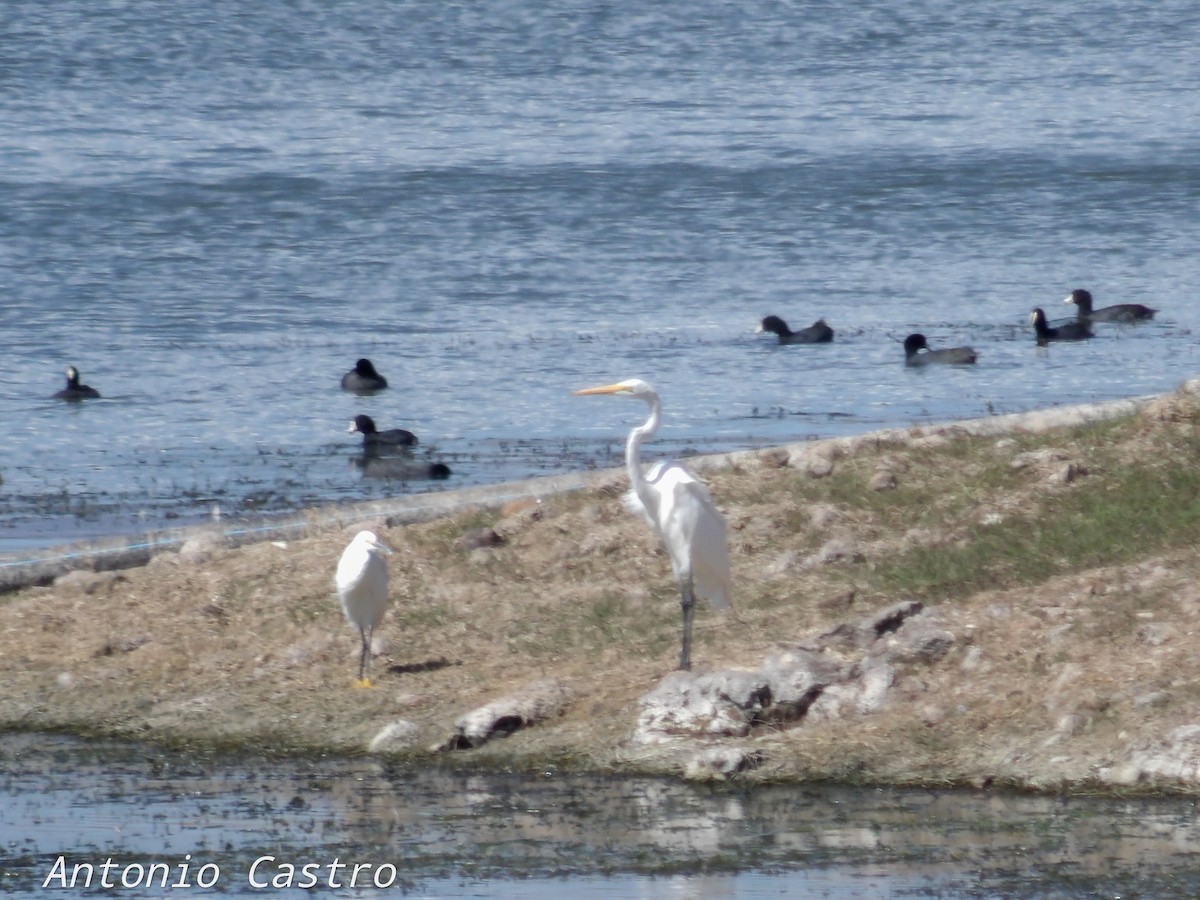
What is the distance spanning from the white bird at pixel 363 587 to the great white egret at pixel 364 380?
12260 mm

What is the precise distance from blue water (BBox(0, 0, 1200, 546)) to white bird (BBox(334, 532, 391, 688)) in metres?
5.23

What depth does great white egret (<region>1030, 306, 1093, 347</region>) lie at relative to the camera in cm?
2603

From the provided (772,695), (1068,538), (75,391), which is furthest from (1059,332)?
(772,695)

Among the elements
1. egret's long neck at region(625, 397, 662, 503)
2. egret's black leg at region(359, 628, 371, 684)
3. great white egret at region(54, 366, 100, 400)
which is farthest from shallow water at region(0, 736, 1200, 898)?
great white egret at region(54, 366, 100, 400)

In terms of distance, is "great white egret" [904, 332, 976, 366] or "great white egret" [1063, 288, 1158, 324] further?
"great white egret" [1063, 288, 1158, 324]

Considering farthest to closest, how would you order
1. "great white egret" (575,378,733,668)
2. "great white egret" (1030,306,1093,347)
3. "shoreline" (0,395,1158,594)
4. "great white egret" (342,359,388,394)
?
"great white egret" (1030,306,1093,347) < "great white egret" (342,359,388,394) < "shoreline" (0,395,1158,594) < "great white egret" (575,378,733,668)

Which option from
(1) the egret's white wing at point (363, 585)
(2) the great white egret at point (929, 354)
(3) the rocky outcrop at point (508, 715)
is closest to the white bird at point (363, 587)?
(1) the egret's white wing at point (363, 585)

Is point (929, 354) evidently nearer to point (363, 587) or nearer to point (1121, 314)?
point (1121, 314)

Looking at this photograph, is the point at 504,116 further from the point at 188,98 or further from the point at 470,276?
the point at 470,276

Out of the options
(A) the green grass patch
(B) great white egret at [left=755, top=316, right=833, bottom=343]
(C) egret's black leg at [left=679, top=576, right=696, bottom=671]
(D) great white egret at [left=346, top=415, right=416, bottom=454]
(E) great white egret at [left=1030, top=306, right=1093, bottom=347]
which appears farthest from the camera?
(E) great white egret at [left=1030, top=306, right=1093, bottom=347]

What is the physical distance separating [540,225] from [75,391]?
564 inches

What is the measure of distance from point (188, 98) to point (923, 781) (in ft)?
132

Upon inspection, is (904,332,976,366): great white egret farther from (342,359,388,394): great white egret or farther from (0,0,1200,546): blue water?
(342,359,388,394): great white egret

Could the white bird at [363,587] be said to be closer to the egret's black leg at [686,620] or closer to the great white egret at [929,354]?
the egret's black leg at [686,620]
